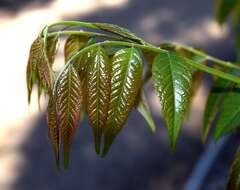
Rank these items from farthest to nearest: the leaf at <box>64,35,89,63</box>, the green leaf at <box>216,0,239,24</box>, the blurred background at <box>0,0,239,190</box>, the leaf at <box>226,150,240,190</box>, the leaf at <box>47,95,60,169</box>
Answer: the blurred background at <box>0,0,239,190</box> < the green leaf at <box>216,0,239,24</box> < the leaf at <box>64,35,89,63</box> < the leaf at <box>226,150,240,190</box> < the leaf at <box>47,95,60,169</box>

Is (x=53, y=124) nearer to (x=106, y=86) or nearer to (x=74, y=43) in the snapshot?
(x=106, y=86)

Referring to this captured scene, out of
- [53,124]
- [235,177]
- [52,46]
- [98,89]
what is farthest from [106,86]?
[235,177]

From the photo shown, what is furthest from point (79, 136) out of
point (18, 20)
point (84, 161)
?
point (18, 20)

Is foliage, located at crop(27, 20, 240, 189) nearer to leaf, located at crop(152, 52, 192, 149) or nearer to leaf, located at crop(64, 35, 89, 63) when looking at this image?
leaf, located at crop(152, 52, 192, 149)

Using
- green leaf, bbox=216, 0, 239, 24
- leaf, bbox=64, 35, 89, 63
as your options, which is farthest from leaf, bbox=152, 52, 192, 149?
green leaf, bbox=216, 0, 239, 24

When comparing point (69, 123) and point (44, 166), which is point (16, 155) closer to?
point (44, 166)

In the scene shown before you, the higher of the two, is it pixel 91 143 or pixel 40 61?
pixel 40 61

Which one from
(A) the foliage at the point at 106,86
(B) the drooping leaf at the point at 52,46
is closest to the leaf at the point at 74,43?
(B) the drooping leaf at the point at 52,46
